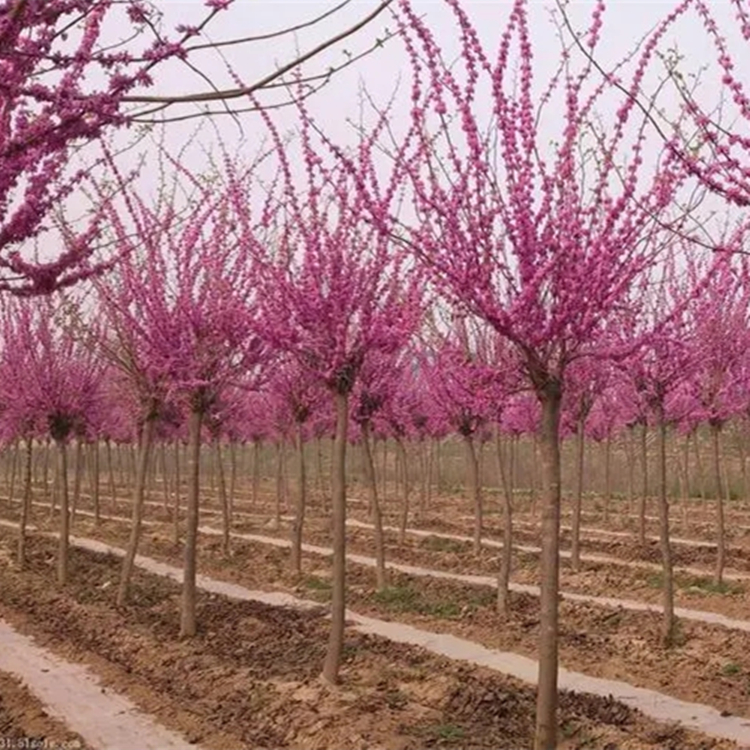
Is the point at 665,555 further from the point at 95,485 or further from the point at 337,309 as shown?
the point at 95,485

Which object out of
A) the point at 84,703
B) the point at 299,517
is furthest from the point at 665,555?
the point at 299,517

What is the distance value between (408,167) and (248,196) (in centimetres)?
479

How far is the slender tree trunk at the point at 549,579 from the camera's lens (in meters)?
5.36

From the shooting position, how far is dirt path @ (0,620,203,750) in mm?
6863

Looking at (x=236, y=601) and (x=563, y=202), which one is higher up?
(x=563, y=202)

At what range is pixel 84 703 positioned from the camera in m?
7.85

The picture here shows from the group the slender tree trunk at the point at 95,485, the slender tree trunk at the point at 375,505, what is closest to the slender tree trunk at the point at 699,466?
the slender tree trunk at the point at 375,505

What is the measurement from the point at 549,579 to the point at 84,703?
14.6ft

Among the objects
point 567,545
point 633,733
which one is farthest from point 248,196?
point 567,545

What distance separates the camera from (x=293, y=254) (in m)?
8.80

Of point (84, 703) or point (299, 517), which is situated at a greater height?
point (299, 517)

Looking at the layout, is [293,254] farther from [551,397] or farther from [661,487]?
[661,487]

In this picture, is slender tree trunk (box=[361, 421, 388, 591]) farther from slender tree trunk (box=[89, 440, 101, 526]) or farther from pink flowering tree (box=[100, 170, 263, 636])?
slender tree trunk (box=[89, 440, 101, 526])

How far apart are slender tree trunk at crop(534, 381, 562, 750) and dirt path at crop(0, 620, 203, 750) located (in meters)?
2.67
